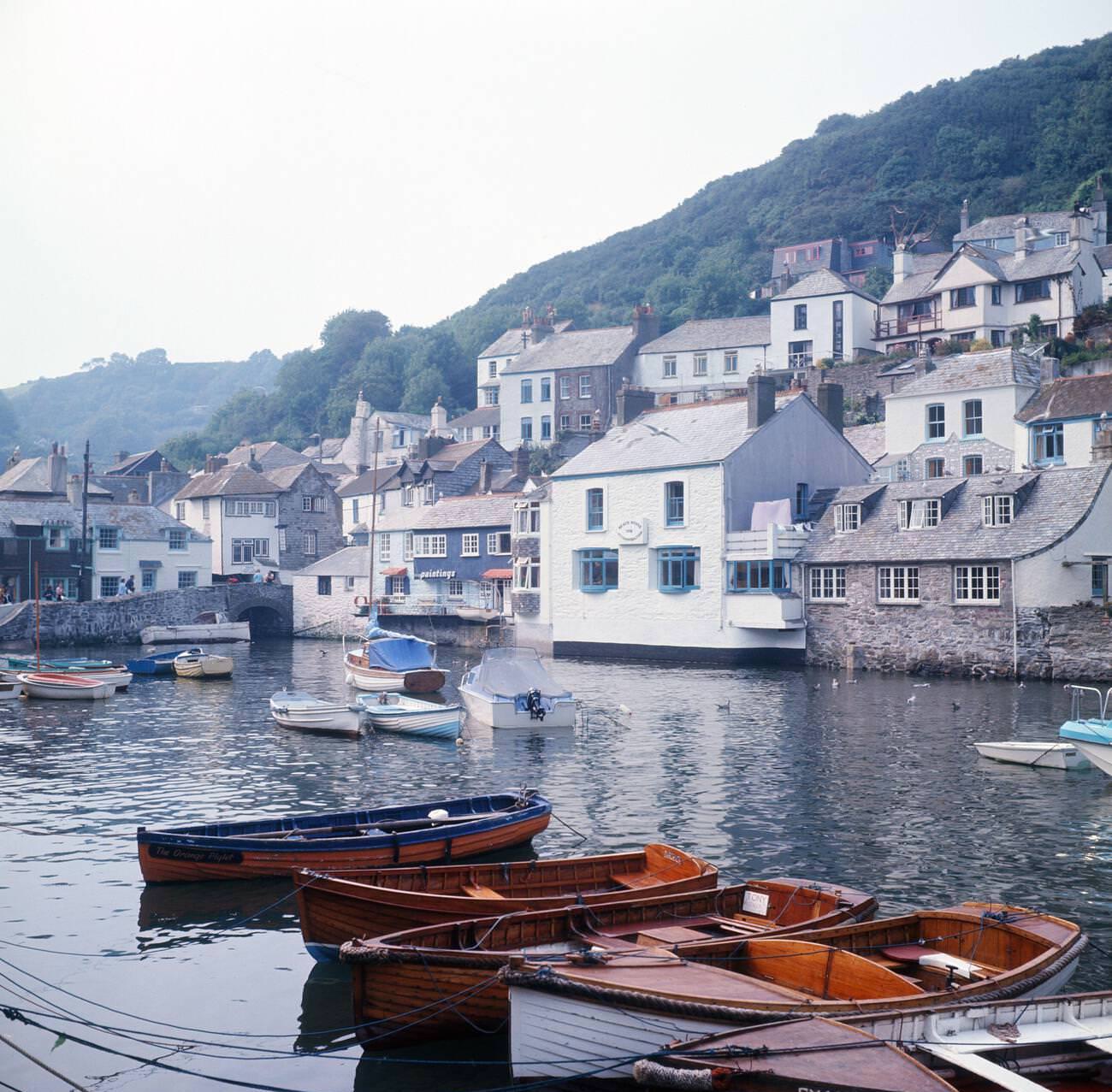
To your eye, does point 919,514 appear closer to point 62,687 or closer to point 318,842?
point 62,687

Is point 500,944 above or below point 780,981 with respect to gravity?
above

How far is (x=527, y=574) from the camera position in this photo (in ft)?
212

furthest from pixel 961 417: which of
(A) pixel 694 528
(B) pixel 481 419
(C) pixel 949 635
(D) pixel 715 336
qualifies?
(B) pixel 481 419

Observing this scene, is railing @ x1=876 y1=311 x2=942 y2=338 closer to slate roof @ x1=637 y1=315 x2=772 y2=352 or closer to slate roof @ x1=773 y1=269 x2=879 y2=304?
slate roof @ x1=773 y1=269 x2=879 y2=304

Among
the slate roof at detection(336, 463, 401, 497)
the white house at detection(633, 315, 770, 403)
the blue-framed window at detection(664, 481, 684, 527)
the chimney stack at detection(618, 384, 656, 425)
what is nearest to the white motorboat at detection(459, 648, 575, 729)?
the blue-framed window at detection(664, 481, 684, 527)

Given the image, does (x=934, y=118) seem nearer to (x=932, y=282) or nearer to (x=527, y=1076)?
(x=932, y=282)

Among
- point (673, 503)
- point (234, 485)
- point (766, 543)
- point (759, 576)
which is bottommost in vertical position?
point (759, 576)

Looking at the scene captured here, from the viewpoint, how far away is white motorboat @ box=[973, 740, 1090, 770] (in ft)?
92.0

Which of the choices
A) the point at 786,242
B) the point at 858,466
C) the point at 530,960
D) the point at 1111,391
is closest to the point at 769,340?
the point at 858,466

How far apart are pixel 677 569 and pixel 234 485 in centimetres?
4356

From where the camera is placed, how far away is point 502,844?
781 inches

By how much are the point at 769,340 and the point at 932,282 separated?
12.6 m

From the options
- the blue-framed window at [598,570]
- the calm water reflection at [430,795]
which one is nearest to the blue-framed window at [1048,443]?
the calm water reflection at [430,795]

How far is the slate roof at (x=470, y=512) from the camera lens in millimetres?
72438
